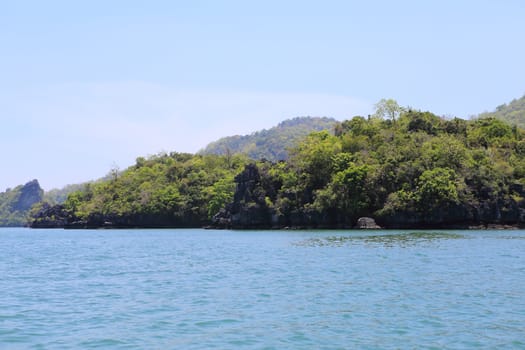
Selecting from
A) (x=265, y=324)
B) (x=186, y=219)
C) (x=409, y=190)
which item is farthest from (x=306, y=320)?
(x=186, y=219)

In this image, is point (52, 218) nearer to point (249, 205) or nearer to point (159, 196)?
point (159, 196)

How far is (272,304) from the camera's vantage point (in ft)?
61.0

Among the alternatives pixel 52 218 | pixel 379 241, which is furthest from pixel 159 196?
pixel 379 241

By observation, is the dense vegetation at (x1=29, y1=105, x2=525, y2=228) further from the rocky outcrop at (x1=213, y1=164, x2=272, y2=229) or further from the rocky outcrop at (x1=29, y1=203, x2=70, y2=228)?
the rocky outcrop at (x1=29, y1=203, x2=70, y2=228)

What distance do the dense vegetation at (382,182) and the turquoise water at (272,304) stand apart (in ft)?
140

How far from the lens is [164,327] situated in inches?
611

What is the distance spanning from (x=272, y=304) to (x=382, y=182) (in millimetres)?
63836

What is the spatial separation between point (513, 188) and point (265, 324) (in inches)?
2710

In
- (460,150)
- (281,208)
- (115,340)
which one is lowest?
(115,340)

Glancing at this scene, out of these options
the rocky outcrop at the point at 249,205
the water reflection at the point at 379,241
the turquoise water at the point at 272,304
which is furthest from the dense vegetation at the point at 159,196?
the turquoise water at the point at 272,304

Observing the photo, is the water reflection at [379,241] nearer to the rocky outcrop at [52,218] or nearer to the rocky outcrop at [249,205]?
the rocky outcrop at [249,205]

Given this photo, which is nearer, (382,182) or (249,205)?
(382,182)

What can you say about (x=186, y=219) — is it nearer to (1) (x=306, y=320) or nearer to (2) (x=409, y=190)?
(2) (x=409, y=190)

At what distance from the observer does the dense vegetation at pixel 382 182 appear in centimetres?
7406
